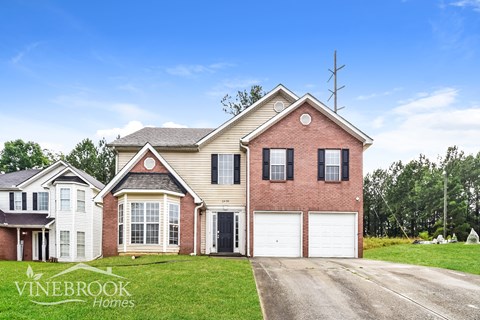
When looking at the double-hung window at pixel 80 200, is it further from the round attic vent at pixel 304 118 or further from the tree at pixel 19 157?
the tree at pixel 19 157

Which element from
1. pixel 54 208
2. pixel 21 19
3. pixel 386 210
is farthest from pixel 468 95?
pixel 386 210

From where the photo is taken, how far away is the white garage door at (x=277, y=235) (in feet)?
66.7

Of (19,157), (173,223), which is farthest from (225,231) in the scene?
(19,157)

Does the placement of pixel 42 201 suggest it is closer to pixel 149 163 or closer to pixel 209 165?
pixel 149 163

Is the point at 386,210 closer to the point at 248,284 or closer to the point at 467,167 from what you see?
the point at 467,167

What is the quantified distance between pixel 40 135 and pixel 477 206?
185 feet

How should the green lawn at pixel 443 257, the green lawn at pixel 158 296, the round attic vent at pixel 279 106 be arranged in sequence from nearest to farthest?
the green lawn at pixel 158 296, the green lawn at pixel 443 257, the round attic vent at pixel 279 106

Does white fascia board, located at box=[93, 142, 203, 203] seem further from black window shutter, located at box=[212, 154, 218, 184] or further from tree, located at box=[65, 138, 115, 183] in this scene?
tree, located at box=[65, 138, 115, 183]

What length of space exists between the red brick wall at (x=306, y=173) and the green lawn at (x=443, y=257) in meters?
2.78

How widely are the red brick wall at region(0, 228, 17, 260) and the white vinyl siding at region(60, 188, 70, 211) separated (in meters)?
4.69

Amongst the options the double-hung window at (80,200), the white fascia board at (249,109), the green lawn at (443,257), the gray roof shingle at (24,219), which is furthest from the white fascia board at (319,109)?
the gray roof shingle at (24,219)

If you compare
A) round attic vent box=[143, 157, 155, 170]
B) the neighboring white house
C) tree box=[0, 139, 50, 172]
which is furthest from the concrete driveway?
tree box=[0, 139, 50, 172]

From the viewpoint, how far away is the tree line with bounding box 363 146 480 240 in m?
50.8

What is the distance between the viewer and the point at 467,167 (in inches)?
2181
